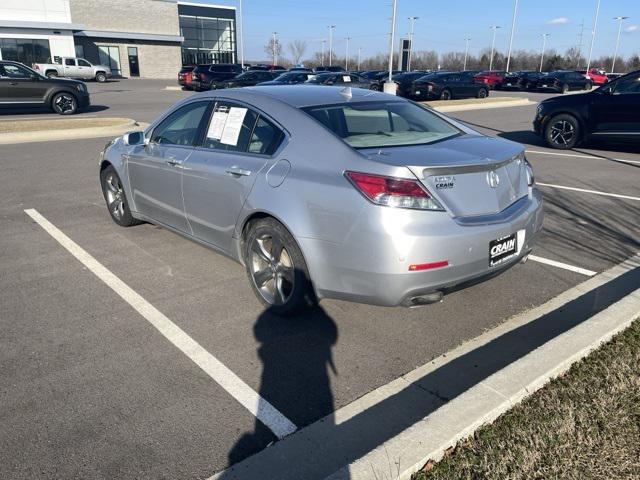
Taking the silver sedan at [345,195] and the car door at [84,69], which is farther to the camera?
the car door at [84,69]

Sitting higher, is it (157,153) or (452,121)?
(452,121)

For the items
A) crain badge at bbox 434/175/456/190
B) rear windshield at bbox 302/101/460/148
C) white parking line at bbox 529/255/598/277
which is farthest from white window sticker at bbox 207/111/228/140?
white parking line at bbox 529/255/598/277

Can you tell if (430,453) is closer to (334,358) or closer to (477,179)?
(334,358)

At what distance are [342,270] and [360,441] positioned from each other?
43.7 inches

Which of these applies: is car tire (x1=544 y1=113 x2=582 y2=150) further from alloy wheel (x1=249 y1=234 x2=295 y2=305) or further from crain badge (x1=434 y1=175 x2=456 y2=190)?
alloy wheel (x1=249 y1=234 x2=295 y2=305)

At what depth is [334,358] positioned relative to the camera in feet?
11.7

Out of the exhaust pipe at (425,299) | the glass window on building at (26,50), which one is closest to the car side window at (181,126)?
the exhaust pipe at (425,299)

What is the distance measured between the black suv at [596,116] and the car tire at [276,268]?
9.91 m

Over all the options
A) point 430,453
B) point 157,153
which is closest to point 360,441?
point 430,453

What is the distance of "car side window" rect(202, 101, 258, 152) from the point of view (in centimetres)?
429

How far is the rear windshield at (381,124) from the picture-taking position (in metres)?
3.87

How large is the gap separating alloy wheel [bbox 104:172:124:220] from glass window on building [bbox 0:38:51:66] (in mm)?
46165

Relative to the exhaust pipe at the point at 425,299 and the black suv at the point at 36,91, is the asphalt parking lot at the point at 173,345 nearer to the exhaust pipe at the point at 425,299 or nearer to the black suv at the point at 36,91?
the exhaust pipe at the point at 425,299

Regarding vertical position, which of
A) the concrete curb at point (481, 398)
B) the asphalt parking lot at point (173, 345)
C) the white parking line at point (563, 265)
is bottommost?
the asphalt parking lot at point (173, 345)
